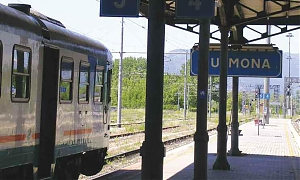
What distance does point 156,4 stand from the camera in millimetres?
8703

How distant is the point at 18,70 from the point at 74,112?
95.6 inches

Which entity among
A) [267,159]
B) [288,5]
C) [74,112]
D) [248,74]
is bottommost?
[267,159]

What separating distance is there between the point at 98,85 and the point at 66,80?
2.13 m

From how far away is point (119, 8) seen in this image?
8742mm

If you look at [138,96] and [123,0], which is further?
[138,96]

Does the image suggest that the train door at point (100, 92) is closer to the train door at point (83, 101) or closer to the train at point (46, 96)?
the train at point (46, 96)

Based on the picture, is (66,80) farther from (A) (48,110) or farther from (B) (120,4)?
(B) (120,4)

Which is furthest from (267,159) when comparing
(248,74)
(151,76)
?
(151,76)

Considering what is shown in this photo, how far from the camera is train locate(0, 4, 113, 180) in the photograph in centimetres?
805

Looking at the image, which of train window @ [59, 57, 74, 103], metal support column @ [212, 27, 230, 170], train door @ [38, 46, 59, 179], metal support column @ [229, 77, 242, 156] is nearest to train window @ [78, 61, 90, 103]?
train window @ [59, 57, 74, 103]

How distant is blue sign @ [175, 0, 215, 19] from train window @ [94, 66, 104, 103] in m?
3.48

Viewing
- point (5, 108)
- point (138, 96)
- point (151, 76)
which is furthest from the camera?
point (138, 96)

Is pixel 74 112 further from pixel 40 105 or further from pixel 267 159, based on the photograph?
pixel 267 159

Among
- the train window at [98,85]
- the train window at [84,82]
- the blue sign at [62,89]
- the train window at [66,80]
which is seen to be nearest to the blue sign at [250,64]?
the train window at [98,85]
